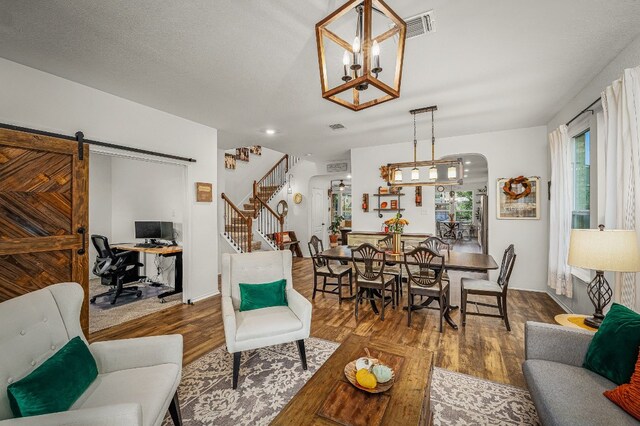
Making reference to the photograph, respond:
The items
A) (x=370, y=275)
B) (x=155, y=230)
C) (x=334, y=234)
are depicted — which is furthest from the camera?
(x=334, y=234)

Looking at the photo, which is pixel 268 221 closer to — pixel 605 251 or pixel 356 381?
pixel 356 381

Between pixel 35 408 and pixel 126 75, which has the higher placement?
pixel 126 75

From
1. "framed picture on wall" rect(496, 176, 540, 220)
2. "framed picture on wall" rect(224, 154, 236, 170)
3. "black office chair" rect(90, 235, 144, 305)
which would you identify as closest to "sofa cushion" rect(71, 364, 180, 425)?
"black office chair" rect(90, 235, 144, 305)

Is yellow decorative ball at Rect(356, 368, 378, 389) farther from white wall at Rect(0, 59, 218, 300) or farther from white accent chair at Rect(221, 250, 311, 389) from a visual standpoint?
white wall at Rect(0, 59, 218, 300)

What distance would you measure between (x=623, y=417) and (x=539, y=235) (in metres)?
4.35

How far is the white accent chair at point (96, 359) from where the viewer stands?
3.83 ft

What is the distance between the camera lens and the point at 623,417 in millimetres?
1320

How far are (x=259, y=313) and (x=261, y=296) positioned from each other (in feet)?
0.67

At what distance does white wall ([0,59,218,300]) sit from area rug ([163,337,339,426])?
2073 mm

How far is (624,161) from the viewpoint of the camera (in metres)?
2.30

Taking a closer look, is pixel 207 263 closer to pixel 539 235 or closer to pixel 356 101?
pixel 356 101

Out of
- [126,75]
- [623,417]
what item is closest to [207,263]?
[126,75]

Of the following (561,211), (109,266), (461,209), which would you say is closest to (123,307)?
(109,266)

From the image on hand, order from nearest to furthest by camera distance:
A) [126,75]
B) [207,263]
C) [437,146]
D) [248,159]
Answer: [126,75] → [207,263] → [437,146] → [248,159]
